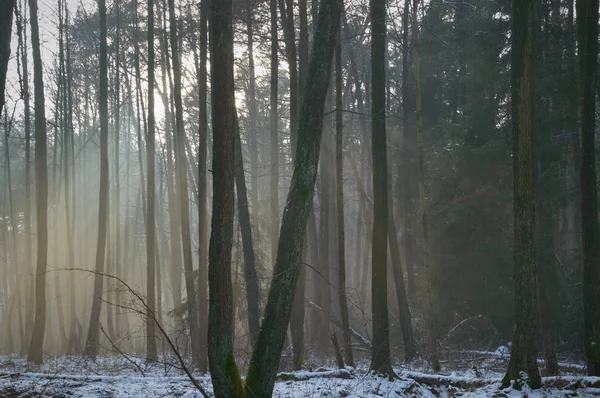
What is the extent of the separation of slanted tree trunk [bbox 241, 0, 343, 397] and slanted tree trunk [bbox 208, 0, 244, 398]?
50 centimetres

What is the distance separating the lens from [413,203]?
2288 cm

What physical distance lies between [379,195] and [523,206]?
283cm

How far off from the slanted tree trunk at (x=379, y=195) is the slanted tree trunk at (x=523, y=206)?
8.32ft

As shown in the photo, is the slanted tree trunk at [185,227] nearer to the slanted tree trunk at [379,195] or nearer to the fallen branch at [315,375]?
the fallen branch at [315,375]

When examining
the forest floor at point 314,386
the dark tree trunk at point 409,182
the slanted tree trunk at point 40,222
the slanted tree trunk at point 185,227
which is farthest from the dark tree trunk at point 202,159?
the dark tree trunk at point 409,182

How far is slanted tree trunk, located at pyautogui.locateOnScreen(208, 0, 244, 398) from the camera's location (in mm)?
6742

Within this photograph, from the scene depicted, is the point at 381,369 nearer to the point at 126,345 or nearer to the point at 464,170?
the point at 464,170

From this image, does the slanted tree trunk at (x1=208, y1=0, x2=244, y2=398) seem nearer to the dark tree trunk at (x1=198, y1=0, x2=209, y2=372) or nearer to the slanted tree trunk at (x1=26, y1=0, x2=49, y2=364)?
A: the dark tree trunk at (x1=198, y1=0, x2=209, y2=372)

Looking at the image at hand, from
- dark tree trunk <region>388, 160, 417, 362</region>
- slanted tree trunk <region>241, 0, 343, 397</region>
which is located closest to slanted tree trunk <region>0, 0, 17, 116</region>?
slanted tree trunk <region>241, 0, 343, 397</region>

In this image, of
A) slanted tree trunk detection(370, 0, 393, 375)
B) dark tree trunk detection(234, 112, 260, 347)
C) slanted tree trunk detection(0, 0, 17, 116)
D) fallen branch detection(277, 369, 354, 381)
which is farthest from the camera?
dark tree trunk detection(234, 112, 260, 347)

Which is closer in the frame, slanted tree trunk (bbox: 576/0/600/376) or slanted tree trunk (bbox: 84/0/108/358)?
slanted tree trunk (bbox: 576/0/600/376)

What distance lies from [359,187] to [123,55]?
13233 mm

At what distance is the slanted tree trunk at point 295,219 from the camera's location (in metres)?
7.16

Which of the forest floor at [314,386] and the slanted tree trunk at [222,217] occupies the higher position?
the slanted tree trunk at [222,217]
